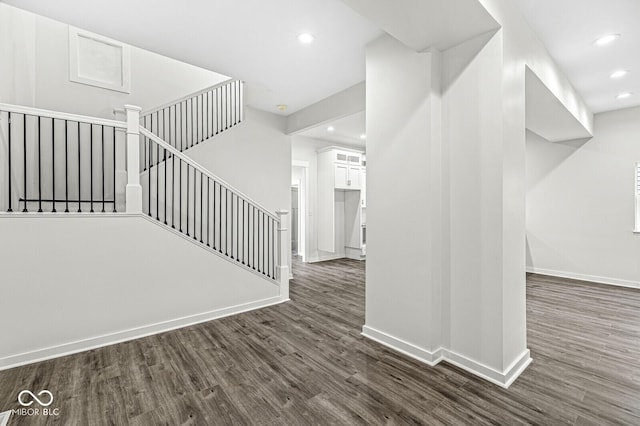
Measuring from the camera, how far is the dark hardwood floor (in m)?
1.79

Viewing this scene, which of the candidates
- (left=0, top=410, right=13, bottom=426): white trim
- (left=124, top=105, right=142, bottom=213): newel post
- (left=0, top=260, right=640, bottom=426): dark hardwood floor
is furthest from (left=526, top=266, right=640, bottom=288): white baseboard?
(left=0, top=410, right=13, bottom=426): white trim

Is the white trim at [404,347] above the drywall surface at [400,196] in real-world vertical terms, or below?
below

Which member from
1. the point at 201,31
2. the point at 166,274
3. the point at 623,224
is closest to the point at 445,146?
the point at 201,31

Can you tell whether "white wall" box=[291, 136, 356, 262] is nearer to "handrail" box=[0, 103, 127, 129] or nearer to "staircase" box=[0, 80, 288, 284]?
"staircase" box=[0, 80, 288, 284]

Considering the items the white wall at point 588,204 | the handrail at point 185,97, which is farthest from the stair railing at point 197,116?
the white wall at point 588,204

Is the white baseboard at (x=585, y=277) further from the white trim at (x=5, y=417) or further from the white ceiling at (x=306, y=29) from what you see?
the white trim at (x=5, y=417)

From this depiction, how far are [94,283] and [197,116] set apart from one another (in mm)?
2944

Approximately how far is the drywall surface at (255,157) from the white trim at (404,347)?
9.91 feet

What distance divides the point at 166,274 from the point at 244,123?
9.41 feet

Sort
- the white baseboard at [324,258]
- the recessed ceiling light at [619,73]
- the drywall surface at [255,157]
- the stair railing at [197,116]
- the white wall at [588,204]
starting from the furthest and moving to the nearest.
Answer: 1. the white baseboard at [324,258]
2. the white wall at [588,204]
3. the drywall surface at [255,157]
4. the stair railing at [197,116]
5. the recessed ceiling light at [619,73]

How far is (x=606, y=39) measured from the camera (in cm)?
290

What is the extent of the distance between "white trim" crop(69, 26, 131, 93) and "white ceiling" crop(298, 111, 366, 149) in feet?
9.09

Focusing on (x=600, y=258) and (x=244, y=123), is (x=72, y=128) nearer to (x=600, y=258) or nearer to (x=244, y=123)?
(x=244, y=123)

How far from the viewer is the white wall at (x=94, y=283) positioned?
2.41 metres
